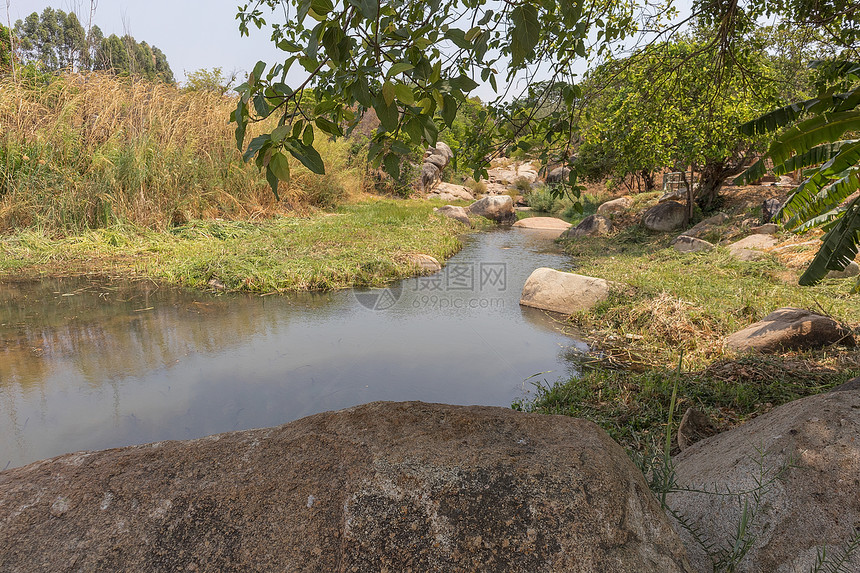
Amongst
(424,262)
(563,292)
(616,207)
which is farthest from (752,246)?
(616,207)

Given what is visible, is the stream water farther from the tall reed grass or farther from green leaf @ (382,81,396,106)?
green leaf @ (382,81,396,106)

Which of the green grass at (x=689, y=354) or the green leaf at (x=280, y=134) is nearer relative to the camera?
the green leaf at (x=280, y=134)

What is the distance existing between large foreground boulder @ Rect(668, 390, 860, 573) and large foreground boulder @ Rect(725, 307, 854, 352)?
10.4 ft

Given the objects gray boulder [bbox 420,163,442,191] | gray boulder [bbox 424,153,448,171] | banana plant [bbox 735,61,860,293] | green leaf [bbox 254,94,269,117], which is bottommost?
banana plant [bbox 735,61,860,293]

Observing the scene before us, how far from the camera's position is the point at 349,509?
1.14 m

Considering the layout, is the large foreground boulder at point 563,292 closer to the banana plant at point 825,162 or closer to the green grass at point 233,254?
the green grass at point 233,254

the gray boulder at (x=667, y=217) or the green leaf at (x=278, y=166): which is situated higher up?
the green leaf at (x=278, y=166)

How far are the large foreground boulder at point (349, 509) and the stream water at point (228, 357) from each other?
2425 millimetres

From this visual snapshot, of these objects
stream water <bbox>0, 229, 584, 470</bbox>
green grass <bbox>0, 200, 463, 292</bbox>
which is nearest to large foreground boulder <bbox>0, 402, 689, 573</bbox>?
stream water <bbox>0, 229, 584, 470</bbox>

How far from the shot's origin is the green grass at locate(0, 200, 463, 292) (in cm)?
712

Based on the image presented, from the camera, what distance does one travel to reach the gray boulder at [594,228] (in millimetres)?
13211

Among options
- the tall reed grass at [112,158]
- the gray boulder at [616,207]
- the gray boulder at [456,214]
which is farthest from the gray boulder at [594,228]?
the tall reed grass at [112,158]

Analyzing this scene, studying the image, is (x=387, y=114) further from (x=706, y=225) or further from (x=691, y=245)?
(x=706, y=225)

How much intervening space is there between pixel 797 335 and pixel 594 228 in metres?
9.05
